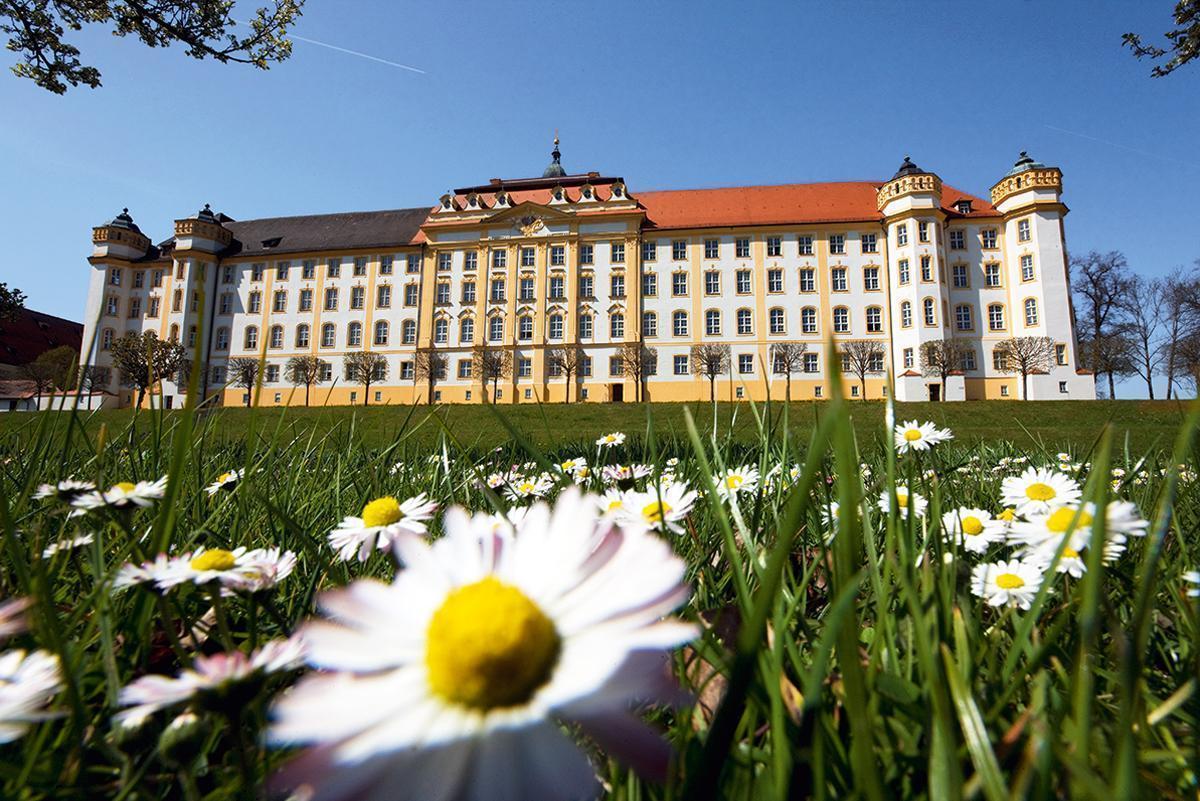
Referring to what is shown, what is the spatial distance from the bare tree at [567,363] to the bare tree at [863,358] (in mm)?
14090

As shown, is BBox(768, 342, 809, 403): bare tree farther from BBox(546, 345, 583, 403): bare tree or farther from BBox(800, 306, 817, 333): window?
BBox(546, 345, 583, 403): bare tree

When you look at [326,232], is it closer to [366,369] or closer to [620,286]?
[366,369]

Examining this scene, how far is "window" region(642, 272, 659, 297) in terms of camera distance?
33750 millimetres

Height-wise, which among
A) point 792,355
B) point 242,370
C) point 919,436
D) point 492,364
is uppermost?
point 792,355

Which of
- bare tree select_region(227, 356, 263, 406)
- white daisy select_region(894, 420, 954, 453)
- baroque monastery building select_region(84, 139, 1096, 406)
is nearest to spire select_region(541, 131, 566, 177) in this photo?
baroque monastery building select_region(84, 139, 1096, 406)

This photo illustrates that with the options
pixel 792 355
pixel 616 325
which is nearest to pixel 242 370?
pixel 616 325

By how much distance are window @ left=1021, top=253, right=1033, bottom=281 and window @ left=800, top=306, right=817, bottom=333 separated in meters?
10.3

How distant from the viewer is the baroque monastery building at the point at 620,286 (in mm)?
30094

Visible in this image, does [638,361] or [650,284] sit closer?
[638,361]

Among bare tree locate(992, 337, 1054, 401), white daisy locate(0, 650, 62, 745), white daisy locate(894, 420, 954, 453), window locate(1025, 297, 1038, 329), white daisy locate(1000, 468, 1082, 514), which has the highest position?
window locate(1025, 297, 1038, 329)

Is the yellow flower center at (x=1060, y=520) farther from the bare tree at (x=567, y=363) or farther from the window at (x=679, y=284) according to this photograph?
the window at (x=679, y=284)

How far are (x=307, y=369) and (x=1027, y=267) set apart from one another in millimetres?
39797

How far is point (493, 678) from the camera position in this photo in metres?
0.26

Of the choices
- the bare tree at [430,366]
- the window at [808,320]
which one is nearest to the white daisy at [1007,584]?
the window at [808,320]
